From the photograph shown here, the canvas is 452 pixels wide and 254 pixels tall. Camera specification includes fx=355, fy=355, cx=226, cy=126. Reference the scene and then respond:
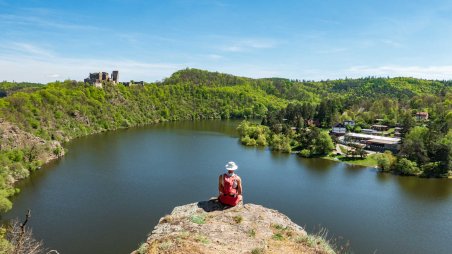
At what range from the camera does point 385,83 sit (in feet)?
633

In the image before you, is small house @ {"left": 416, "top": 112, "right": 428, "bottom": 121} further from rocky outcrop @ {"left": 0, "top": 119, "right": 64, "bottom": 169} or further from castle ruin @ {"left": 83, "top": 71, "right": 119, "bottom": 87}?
castle ruin @ {"left": 83, "top": 71, "right": 119, "bottom": 87}

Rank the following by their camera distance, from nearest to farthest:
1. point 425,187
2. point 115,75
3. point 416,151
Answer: point 425,187, point 416,151, point 115,75

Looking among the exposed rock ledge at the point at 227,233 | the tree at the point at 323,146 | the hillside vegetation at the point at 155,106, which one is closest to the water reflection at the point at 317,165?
the tree at the point at 323,146

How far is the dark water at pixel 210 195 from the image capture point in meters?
28.7

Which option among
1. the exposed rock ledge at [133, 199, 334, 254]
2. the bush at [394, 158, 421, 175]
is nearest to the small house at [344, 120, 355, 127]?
the bush at [394, 158, 421, 175]

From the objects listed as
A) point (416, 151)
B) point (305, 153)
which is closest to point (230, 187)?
point (416, 151)

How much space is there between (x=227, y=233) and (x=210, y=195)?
91.4 feet

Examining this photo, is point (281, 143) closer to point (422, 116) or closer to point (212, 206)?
point (422, 116)

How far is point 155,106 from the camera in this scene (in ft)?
401

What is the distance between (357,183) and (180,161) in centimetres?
2601

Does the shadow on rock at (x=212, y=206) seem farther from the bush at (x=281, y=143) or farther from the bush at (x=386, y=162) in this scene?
the bush at (x=281, y=143)

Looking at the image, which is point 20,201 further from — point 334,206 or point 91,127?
point 91,127

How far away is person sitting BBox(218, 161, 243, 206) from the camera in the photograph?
481 inches

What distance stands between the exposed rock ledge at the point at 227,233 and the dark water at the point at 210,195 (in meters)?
16.2
